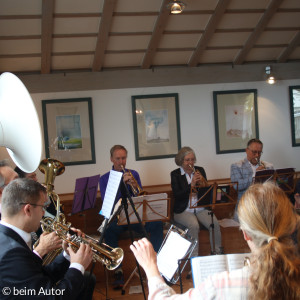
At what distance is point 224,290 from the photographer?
1.27 m

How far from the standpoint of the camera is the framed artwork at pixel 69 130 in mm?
5129

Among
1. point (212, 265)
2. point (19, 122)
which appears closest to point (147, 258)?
point (212, 265)

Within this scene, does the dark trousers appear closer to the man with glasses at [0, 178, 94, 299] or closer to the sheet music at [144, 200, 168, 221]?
the sheet music at [144, 200, 168, 221]

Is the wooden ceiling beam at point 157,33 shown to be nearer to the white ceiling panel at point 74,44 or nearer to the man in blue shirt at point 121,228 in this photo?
the white ceiling panel at point 74,44

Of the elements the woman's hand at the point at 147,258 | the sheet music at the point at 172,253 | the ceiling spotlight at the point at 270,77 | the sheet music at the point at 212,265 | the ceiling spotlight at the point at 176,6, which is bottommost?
the sheet music at the point at 172,253

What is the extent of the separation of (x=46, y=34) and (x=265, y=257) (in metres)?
4.01

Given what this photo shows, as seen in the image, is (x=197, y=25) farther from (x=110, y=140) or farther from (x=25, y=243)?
(x=25, y=243)

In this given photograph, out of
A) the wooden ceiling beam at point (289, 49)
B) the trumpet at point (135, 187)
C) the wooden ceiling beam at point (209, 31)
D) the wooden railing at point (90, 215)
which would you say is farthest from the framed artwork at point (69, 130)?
the wooden ceiling beam at point (289, 49)

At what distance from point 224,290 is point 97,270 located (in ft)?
9.88

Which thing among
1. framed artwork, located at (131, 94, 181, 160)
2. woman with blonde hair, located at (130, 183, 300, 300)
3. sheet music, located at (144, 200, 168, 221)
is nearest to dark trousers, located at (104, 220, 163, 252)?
sheet music, located at (144, 200, 168, 221)

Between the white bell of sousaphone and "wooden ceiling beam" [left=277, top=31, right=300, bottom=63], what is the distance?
15.0ft

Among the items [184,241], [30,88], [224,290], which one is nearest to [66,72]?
[30,88]

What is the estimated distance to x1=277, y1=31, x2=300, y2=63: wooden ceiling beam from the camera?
5.39 meters

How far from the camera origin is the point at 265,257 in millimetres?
1173
